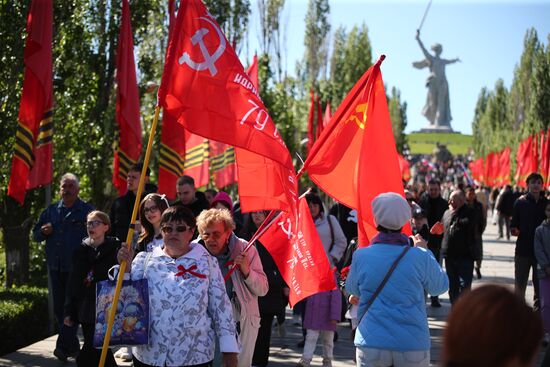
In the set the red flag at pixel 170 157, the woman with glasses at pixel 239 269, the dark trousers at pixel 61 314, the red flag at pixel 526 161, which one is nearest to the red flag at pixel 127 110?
the red flag at pixel 170 157

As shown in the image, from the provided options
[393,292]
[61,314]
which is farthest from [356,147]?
[61,314]

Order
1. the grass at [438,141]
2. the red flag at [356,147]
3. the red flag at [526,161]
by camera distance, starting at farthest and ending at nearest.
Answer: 1. the grass at [438,141]
2. the red flag at [526,161]
3. the red flag at [356,147]

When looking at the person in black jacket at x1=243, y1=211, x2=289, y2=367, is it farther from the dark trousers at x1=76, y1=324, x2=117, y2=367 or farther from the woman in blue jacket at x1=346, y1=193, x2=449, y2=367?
the woman in blue jacket at x1=346, y1=193, x2=449, y2=367

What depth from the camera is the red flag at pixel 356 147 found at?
7.06 metres

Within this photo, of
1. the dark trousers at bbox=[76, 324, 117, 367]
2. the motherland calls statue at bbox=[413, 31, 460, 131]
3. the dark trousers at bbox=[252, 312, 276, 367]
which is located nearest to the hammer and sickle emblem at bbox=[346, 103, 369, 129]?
the dark trousers at bbox=[252, 312, 276, 367]

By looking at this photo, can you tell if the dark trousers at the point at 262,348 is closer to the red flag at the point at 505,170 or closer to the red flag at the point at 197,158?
the red flag at the point at 197,158

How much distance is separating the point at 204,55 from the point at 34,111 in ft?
16.0

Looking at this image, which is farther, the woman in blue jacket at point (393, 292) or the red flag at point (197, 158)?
the red flag at point (197, 158)

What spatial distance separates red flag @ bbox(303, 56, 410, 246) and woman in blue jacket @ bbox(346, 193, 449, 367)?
1469 millimetres

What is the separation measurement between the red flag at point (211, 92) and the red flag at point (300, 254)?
77 cm

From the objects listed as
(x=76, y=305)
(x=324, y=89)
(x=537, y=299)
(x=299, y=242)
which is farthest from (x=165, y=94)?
(x=324, y=89)

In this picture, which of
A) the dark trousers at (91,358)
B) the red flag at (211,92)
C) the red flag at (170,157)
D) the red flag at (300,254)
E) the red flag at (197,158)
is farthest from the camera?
the red flag at (197,158)

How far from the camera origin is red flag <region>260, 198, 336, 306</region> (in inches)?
295

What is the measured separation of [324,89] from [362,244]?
36.6m
